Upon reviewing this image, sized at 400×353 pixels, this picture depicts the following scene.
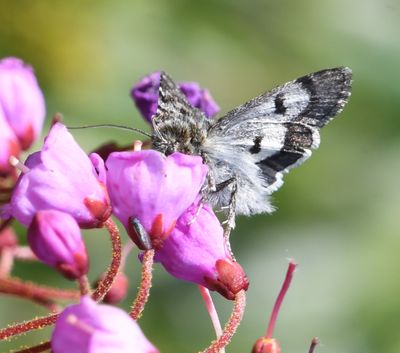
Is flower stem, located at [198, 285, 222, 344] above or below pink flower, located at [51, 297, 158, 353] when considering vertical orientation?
below

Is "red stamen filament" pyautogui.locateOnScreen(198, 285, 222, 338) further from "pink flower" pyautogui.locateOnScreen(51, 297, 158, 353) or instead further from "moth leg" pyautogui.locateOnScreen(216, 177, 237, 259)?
"pink flower" pyautogui.locateOnScreen(51, 297, 158, 353)

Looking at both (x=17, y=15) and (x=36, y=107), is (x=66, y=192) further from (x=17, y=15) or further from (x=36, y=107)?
(x=17, y=15)

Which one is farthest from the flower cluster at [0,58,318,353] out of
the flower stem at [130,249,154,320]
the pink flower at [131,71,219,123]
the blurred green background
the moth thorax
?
the blurred green background

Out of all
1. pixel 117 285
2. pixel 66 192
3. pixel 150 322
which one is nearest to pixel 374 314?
pixel 150 322

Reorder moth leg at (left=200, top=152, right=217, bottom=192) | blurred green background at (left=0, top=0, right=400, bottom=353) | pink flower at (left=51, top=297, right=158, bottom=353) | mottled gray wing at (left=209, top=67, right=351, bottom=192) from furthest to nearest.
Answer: blurred green background at (left=0, top=0, right=400, bottom=353) → mottled gray wing at (left=209, top=67, right=351, bottom=192) → moth leg at (left=200, top=152, right=217, bottom=192) → pink flower at (left=51, top=297, right=158, bottom=353)

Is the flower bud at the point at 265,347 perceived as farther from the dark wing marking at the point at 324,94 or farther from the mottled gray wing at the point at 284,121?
the dark wing marking at the point at 324,94

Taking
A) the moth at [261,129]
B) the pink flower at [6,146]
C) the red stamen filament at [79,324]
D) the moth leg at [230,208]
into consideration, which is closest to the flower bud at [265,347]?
the moth leg at [230,208]
